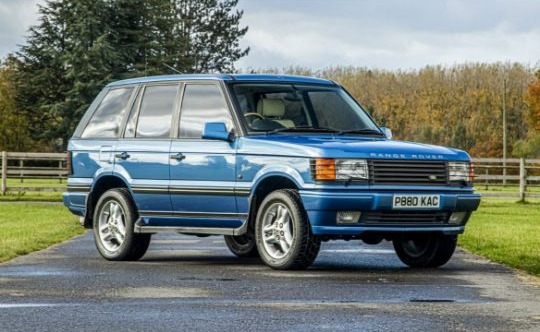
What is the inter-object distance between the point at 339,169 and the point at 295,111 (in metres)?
1.55

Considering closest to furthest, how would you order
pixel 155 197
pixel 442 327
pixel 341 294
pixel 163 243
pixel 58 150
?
pixel 442 327
pixel 341 294
pixel 155 197
pixel 163 243
pixel 58 150

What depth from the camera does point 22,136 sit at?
92188 mm

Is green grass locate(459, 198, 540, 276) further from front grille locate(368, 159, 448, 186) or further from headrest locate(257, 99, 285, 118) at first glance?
headrest locate(257, 99, 285, 118)

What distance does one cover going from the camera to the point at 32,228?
20.0 m

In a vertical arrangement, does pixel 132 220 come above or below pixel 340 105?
below

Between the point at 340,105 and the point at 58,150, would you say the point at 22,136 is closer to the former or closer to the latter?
the point at 58,150

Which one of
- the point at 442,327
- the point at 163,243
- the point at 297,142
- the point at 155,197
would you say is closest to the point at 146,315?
the point at 442,327

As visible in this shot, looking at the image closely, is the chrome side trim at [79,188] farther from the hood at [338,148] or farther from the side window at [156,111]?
the hood at [338,148]

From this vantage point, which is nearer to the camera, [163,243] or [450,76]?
[163,243]

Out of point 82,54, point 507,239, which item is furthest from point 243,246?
point 82,54

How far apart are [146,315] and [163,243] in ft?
28.4

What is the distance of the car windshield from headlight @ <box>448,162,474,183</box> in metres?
1.11

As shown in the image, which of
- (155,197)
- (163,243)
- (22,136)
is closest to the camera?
(155,197)

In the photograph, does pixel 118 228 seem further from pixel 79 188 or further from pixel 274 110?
pixel 274 110
